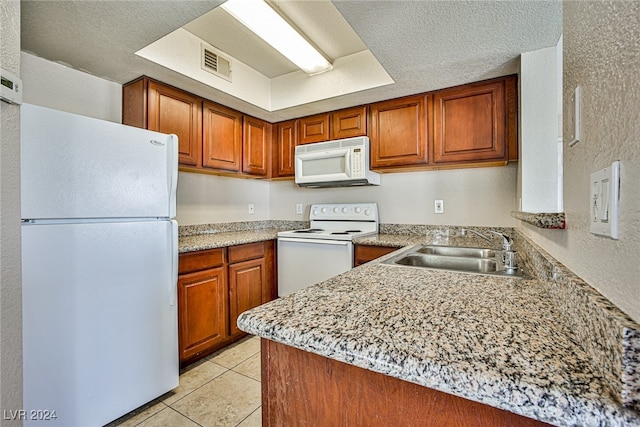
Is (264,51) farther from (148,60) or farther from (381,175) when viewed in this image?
(381,175)

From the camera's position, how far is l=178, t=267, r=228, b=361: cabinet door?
192 centimetres

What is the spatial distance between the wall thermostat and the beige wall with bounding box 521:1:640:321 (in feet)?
5.60

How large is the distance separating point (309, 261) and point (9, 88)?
1.96 metres

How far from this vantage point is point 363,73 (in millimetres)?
2232

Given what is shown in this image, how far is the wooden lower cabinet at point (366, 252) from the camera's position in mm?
2160

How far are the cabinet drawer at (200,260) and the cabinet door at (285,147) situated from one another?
3.69 ft

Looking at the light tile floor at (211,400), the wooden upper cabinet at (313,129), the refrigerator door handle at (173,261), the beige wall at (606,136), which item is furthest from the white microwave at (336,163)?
the beige wall at (606,136)

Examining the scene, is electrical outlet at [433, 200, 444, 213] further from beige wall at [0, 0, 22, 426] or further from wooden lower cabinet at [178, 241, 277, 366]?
beige wall at [0, 0, 22, 426]

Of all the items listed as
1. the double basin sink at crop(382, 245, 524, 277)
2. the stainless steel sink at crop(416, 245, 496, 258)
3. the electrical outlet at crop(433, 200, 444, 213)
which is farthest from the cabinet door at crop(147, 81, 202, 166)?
the electrical outlet at crop(433, 200, 444, 213)

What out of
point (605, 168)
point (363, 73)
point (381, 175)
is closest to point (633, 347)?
point (605, 168)

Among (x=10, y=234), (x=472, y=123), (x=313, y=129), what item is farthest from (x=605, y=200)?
(x=313, y=129)

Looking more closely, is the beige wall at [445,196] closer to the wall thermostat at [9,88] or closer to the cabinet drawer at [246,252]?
the cabinet drawer at [246,252]

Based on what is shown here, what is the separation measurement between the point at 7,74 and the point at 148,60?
33.9 inches

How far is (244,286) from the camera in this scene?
2.39 meters
